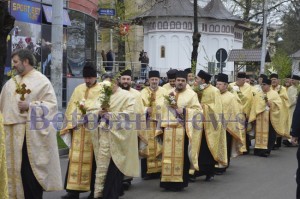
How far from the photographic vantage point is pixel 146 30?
52.8 meters

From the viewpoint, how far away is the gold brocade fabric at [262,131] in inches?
592

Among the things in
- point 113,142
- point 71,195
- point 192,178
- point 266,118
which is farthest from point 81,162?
point 266,118

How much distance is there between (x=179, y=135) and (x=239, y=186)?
1443 millimetres

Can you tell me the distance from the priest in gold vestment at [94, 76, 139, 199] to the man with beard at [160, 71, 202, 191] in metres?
1.33

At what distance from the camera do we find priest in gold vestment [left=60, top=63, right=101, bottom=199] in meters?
8.90

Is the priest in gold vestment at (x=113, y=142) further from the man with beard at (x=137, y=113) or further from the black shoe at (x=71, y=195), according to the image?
the black shoe at (x=71, y=195)

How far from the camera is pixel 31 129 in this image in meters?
7.49

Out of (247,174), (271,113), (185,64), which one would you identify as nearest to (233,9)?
(185,64)

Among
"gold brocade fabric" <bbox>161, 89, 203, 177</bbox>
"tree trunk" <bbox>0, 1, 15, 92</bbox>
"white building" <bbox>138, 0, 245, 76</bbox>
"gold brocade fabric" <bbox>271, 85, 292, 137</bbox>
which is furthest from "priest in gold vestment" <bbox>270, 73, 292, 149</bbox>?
"white building" <bbox>138, 0, 245, 76</bbox>

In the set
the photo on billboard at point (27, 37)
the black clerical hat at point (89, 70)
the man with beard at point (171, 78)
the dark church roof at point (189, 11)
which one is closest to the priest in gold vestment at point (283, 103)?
the man with beard at point (171, 78)

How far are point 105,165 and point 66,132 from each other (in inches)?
38.5

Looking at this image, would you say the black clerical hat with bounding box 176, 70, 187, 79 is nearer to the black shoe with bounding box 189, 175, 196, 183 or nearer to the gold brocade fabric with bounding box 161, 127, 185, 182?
the gold brocade fabric with bounding box 161, 127, 185, 182

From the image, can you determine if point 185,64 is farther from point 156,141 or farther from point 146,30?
point 156,141

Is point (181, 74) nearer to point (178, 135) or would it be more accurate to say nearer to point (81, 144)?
point (178, 135)
